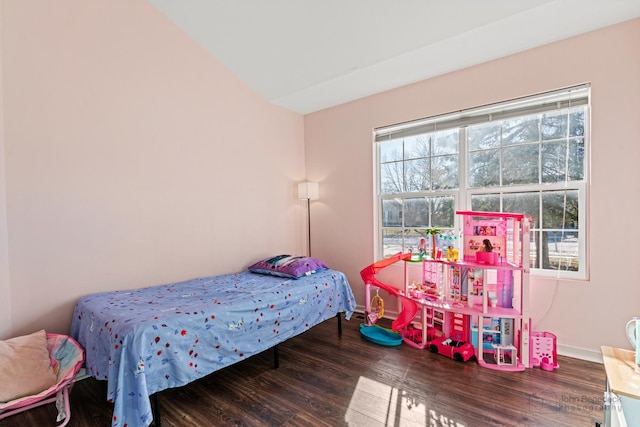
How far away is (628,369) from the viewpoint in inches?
47.0

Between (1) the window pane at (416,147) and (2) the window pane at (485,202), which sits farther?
(1) the window pane at (416,147)

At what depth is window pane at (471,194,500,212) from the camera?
9.23ft

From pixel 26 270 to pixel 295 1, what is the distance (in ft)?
9.12

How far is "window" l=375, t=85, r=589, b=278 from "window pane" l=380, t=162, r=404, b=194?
0.04 ft

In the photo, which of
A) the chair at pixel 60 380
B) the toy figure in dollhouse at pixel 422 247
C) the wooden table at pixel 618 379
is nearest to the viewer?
the wooden table at pixel 618 379

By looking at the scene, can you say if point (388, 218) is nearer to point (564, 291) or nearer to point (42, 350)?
point (564, 291)

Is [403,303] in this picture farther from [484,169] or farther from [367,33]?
[367,33]

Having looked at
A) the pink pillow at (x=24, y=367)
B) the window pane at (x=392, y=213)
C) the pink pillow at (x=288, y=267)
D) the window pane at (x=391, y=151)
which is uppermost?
the window pane at (x=391, y=151)

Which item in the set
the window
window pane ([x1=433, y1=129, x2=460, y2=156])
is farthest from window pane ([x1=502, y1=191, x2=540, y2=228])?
window pane ([x1=433, y1=129, x2=460, y2=156])

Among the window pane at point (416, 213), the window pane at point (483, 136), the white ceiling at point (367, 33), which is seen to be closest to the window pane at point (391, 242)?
the window pane at point (416, 213)

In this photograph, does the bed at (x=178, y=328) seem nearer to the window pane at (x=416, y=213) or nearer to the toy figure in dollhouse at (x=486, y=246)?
the window pane at (x=416, y=213)

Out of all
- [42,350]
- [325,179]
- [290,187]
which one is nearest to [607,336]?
[325,179]

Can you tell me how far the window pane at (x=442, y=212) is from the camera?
121 inches

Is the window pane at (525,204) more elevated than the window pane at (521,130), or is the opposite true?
the window pane at (521,130)
